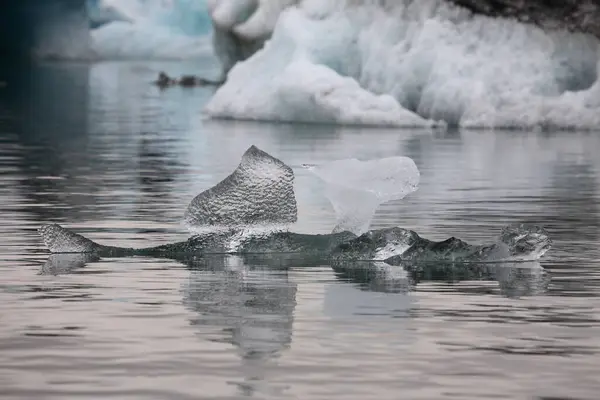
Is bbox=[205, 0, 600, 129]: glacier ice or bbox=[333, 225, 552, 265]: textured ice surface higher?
bbox=[205, 0, 600, 129]: glacier ice

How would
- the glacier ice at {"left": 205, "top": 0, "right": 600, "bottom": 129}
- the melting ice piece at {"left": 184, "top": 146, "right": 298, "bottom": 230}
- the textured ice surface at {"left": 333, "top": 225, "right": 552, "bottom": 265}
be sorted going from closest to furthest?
1. the textured ice surface at {"left": 333, "top": 225, "right": 552, "bottom": 265}
2. the melting ice piece at {"left": 184, "top": 146, "right": 298, "bottom": 230}
3. the glacier ice at {"left": 205, "top": 0, "right": 600, "bottom": 129}

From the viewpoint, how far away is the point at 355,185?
34.8 feet

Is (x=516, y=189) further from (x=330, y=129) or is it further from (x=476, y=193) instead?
(x=330, y=129)

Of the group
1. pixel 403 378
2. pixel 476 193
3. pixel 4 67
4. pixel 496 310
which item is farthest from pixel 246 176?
pixel 4 67

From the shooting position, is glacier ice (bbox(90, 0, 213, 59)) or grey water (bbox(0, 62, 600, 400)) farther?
glacier ice (bbox(90, 0, 213, 59))

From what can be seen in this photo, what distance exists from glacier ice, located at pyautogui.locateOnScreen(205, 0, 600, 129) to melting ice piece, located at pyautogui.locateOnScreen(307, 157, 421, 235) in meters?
15.3

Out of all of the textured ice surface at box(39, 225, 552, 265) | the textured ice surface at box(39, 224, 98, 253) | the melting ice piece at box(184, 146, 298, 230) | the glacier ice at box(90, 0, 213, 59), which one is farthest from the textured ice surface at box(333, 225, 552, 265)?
the glacier ice at box(90, 0, 213, 59)

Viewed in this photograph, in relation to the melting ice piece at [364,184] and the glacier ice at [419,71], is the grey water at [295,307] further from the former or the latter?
the glacier ice at [419,71]

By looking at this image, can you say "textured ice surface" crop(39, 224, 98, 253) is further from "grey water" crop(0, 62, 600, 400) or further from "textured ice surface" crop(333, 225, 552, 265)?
"textured ice surface" crop(333, 225, 552, 265)

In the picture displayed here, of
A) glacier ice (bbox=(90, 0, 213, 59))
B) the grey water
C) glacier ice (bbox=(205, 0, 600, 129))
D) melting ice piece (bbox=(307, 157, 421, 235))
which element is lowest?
the grey water

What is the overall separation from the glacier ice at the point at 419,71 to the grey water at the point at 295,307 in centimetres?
810

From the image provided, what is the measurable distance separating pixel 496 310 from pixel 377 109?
18322mm

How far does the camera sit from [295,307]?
8.30 m

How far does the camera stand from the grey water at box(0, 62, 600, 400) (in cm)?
646
